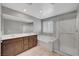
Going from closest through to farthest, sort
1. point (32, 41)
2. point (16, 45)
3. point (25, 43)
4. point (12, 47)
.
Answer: point (12, 47) < point (16, 45) < point (25, 43) < point (32, 41)

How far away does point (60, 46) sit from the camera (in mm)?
1769

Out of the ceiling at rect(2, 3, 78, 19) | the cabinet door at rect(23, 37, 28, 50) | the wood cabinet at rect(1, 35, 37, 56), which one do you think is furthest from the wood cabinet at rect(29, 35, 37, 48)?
the ceiling at rect(2, 3, 78, 19)

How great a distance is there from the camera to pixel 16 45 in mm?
1771

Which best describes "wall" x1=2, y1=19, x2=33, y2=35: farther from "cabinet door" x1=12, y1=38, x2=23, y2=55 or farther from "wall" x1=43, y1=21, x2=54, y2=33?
"wall" x1=43, y1=21, x2=54, y2=33

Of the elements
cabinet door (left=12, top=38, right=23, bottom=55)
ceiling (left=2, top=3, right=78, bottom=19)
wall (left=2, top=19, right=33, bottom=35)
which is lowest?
cabinet door (left=12, top=38, right=23, bottom=55)

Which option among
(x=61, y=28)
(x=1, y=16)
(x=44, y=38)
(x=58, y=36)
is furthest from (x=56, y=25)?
(x=1, y=16)

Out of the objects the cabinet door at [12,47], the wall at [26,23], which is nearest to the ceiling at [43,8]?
the wall at [26,23]

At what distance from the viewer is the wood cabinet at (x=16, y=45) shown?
1.46 m

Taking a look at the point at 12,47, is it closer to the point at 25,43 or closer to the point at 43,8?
the point at 25,43

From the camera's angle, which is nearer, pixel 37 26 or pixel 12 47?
pixel 12 47

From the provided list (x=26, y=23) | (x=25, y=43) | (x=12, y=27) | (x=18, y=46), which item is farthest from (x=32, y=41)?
(x=12, y=27)

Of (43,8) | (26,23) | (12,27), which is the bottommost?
(12,27)

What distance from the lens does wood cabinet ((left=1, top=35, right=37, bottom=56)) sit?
4.79 feet

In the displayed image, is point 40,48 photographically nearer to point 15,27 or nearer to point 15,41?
point 15,41
